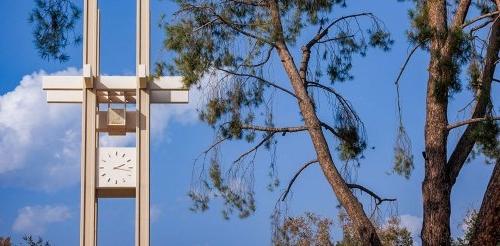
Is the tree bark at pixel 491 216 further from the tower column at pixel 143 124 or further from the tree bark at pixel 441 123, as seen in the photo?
the tower column at pixel 143 124

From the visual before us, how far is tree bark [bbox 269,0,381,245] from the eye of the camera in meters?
6.42

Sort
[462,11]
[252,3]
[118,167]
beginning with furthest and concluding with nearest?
[118,167] < [252,3] < [462,11]

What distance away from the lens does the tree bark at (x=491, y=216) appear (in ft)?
19.9

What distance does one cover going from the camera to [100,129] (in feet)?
30.0

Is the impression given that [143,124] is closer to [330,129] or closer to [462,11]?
[330,129]

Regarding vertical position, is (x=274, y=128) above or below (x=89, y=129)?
below

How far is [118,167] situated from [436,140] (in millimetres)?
3588

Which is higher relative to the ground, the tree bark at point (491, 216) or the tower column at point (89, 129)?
the tower column at point (89, 129)

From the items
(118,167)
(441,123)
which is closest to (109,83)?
(118,167)

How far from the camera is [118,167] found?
8992mm

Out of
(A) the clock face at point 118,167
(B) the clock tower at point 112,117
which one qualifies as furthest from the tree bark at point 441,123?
(A) the clock face at point 118,167

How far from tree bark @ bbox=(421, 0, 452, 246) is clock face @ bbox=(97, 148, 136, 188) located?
3.33 meters

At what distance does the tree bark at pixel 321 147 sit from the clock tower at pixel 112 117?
1.99 m

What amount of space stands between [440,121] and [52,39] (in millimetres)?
2964
